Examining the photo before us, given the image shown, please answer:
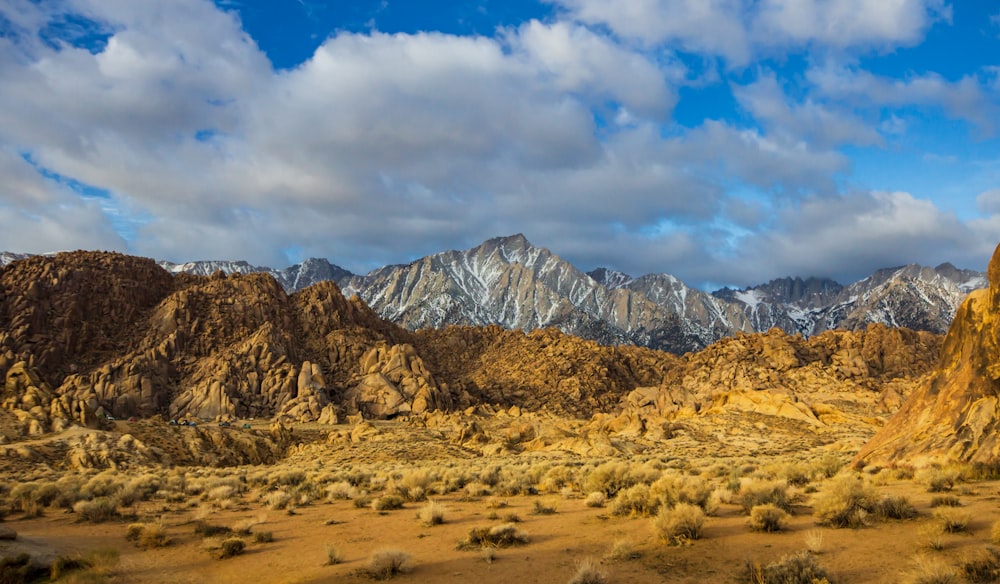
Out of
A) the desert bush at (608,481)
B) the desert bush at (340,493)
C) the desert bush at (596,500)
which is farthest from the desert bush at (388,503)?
the desert bush at (596,500)

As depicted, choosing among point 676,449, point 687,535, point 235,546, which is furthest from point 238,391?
point 687,535

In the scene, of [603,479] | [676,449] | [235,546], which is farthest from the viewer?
[676,449]

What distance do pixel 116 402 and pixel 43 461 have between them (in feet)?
142

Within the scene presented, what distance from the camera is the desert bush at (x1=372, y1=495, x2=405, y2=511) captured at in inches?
669

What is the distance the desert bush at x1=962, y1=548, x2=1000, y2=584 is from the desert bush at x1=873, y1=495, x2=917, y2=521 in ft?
10.4

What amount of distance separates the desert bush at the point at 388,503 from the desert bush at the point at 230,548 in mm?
5218

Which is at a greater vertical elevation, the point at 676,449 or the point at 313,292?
the point at 313,292

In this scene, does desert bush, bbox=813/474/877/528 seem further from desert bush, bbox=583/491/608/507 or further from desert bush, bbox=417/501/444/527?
desert bush, bbox=417/501/444/527

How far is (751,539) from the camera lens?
10461 mm

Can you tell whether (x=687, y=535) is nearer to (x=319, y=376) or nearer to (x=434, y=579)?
(x=434, y=579)

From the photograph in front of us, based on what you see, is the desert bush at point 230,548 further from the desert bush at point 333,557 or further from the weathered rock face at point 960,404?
the weathered rock face at point 960,404

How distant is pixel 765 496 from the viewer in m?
12.6

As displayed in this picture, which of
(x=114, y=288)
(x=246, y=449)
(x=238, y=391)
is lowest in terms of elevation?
(x=246, y=449)

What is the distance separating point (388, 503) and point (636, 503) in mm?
8212
